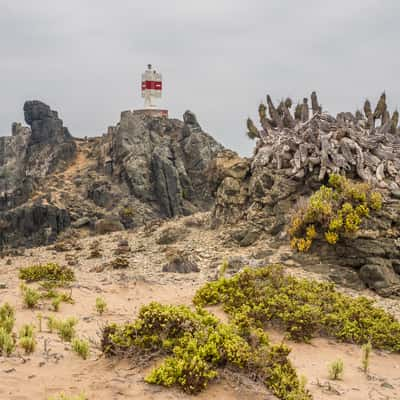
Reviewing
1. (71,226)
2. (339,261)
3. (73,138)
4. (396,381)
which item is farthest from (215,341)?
(73,138)

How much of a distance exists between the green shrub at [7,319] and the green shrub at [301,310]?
150 inches

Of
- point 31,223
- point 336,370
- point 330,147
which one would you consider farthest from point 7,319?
point 31,223

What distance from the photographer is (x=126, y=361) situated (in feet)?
18.7

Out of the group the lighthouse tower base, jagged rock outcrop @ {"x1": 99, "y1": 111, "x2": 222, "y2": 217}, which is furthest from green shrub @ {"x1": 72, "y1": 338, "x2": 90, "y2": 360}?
the lighthouse tower base

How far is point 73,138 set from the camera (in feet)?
172

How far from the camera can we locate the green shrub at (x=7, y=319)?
23.5 feet

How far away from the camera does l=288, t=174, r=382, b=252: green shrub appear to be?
45.6ft

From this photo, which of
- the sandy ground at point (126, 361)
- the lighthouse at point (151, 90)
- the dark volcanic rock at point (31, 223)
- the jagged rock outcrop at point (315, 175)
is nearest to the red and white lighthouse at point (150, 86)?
the lighthouse at point (151, 90)

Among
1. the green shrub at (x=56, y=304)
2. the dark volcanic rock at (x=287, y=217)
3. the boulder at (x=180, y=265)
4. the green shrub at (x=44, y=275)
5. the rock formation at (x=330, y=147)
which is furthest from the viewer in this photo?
the rock formation at (x=330, y=147)

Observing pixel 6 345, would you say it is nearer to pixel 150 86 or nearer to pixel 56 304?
pixel 56 304

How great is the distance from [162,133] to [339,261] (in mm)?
32350

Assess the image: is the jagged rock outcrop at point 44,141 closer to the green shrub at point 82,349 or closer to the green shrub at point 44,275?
the green shrub at point 44,275

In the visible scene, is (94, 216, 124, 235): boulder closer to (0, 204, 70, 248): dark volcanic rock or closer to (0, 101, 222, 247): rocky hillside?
(0, 101, 222, 247): rocky hillside

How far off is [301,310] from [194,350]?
4.10 metres
